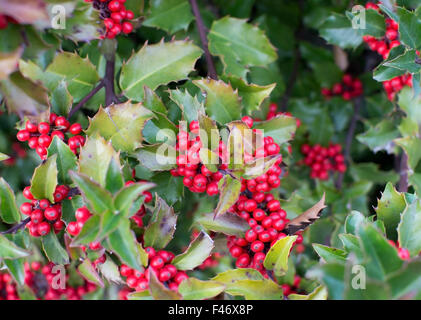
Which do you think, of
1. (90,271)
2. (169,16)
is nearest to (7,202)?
(90,271)

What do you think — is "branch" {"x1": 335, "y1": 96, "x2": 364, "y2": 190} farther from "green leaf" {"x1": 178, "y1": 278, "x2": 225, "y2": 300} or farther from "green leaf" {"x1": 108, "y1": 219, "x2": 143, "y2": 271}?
"green leaf" {"x1": 108, "y1": 219, "x2": 143, "y2": 271}

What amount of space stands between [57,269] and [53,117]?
32 cm

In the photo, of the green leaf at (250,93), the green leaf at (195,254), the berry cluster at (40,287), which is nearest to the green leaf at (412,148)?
the green leaf at (250,93)

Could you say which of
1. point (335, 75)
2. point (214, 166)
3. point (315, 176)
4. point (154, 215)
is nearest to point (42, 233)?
point (154, 215)

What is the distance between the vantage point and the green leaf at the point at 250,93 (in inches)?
43.8

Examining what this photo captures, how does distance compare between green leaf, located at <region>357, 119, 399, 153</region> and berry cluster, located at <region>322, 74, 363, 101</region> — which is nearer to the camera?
green leaf, located at <region>357, 119, 399, 153</region>

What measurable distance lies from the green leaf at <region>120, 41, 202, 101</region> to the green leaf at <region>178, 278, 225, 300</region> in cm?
47

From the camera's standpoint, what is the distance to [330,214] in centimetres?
153

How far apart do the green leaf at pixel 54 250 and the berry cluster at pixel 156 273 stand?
0.13 m

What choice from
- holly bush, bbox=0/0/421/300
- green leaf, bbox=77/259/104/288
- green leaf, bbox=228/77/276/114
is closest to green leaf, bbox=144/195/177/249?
holly bush, bbox=0/0/421/300

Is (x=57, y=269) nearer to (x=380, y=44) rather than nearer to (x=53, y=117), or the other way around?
(x=53, y=117)

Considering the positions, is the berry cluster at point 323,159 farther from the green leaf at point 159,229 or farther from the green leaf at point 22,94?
the green leaf at point 22,94

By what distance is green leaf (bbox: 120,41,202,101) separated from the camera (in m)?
1.11

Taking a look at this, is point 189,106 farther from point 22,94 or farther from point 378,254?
point 378,254
